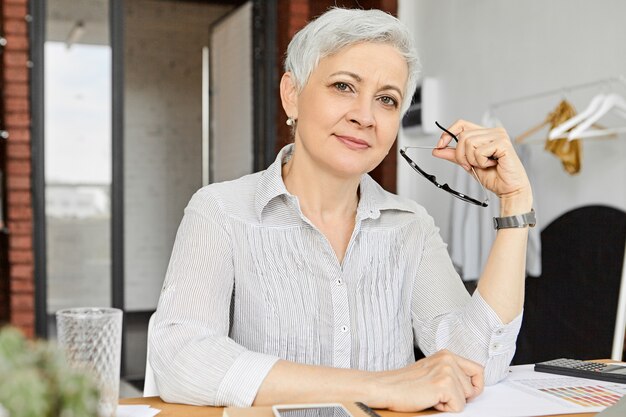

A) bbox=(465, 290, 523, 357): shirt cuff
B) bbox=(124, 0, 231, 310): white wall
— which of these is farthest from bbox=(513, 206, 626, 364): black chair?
bbox=(124, 0, 231, 310): white wall

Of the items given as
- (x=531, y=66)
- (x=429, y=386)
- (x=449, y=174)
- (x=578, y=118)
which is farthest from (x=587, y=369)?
(x=449, y=174)

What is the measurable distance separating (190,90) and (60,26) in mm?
2925

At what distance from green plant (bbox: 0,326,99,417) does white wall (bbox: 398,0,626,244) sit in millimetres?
2752

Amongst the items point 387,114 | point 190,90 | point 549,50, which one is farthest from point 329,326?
point 190,90

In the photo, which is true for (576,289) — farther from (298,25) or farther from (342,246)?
(298,25)

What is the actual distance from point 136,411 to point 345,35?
809mm

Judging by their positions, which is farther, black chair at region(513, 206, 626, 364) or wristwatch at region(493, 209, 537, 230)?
black chair at region(513, 206, 626, 364)

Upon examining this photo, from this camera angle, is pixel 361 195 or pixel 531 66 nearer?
pixel 361 195

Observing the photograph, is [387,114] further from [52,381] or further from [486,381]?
[52,381]

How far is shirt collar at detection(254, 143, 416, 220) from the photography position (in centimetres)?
144

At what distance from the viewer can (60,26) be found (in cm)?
433

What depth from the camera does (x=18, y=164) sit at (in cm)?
419

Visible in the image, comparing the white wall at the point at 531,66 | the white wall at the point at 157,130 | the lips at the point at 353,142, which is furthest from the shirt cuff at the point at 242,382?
the white wall at the point at 157,130

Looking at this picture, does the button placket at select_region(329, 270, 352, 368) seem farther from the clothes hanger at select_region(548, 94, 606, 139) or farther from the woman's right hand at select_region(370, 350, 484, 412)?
the clothes hanger at select_region(548, 94, 606, 139)
